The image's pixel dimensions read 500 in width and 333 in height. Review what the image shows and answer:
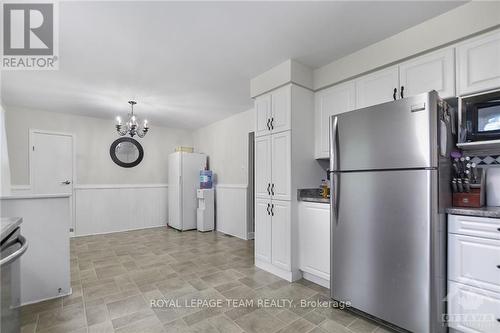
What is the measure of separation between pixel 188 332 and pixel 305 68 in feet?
9.30

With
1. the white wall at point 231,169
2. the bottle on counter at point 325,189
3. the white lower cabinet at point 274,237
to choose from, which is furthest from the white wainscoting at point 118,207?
the bottle on counter at point 325,189

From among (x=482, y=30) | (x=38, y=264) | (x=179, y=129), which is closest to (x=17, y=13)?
(x=38, y=264)

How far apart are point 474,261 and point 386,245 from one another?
19.7 inches

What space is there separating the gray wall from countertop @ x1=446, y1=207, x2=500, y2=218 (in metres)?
5.55

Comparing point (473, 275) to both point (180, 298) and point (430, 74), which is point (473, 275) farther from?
point (180, 298)

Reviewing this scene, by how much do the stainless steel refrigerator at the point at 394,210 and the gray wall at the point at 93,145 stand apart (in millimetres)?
4774

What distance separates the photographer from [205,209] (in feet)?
16.9

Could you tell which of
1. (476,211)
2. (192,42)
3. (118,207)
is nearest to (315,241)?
(476,211)

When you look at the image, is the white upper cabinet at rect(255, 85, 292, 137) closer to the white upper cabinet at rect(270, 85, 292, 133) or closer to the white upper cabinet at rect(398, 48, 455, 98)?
the white upper cabinet at rect(270, 85, 292, 133)

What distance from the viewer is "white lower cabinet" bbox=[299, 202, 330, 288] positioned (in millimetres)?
2427

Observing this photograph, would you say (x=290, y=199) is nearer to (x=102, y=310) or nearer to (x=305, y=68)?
(x=305, y=68)

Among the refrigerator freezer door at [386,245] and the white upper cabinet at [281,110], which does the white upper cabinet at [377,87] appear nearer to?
the white upper cabinet at [281,110]

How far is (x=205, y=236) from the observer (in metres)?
4.75

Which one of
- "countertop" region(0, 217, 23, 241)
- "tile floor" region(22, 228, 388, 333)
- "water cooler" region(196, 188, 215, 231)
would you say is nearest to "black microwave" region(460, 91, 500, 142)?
"tile floor" region(22, 228, 388, 333)
